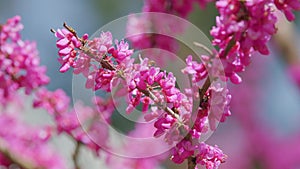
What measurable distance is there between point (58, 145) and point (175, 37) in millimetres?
962

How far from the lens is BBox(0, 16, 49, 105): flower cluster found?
1.09m

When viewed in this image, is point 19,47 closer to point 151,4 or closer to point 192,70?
point 151,4

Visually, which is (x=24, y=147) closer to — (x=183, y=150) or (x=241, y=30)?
(x=183, y=150)

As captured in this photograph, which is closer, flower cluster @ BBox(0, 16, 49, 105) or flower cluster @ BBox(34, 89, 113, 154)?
flower cluster @ BBox(0, 16, 49, 105)

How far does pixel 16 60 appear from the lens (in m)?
1.10

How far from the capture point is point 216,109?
2.66ft

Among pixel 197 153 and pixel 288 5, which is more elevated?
pixel 288 5

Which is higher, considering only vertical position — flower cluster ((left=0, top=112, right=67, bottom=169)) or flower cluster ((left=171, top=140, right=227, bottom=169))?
Answer: flower cluster ((left=171, top=140, right=227, bottom=169))

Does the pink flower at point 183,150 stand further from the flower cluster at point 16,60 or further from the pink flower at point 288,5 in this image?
the flower cluster at point 16,60

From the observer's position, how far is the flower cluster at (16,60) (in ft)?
3.58

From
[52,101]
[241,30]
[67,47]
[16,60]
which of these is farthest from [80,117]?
[241,30]

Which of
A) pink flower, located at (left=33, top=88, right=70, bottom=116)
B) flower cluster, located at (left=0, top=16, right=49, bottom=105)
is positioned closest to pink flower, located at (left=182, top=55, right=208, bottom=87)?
flower cluster, located at (left=0, top=16, right=49, bottom=105)

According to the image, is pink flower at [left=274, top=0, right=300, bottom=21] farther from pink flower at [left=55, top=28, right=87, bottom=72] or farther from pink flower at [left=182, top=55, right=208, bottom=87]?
pink flower at [left=55, top=28, right=87, bottom=72]

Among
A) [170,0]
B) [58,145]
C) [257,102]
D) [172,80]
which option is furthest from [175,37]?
[257,102]
